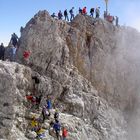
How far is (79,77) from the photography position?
46.4m

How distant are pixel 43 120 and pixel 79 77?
9.61m

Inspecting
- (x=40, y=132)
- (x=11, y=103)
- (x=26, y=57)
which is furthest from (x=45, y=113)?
(x=26, y=57)

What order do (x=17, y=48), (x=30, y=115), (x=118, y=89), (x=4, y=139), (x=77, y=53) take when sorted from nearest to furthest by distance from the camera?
(x=4, y=139) < (x=30, y=115) < (x=17, y=48) < (x=77, y=53) < (x=118, y=89)

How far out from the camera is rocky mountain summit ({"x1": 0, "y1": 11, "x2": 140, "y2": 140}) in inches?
1484

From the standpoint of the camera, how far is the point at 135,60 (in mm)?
52750

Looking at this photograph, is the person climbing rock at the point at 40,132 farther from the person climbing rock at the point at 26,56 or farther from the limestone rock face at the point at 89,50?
the person climbing rock at the point at 26,56

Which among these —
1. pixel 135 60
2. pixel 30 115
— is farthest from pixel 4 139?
pixel 135 60

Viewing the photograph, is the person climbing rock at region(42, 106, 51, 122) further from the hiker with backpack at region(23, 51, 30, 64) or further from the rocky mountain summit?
the hiker with backpack at region(23, 51, 30, 64)

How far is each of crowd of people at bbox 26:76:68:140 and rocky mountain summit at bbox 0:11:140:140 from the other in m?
0.57

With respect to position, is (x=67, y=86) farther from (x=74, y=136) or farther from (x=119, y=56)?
(x=119, y=56)

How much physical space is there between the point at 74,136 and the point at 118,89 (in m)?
13.5

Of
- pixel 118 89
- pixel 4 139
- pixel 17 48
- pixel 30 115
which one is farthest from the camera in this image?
pixel 118 89

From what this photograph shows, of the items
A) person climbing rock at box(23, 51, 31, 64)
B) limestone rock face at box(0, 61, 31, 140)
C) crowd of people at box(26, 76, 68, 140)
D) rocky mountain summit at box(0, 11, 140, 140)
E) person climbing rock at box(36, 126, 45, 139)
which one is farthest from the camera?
person climbing rock at box(23, 51, 31, 64)

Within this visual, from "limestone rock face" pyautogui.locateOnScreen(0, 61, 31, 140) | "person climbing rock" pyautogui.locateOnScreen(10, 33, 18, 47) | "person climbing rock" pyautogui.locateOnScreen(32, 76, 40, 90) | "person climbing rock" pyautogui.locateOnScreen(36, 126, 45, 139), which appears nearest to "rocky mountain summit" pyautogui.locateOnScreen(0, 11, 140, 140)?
"limestone rock face" pyautogui.locateOnScreen(0, 61, 31, 140)
